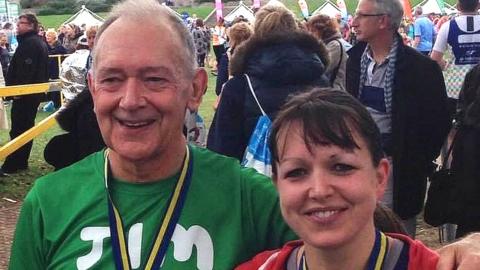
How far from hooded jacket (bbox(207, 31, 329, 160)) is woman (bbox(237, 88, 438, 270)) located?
2451 millimetres

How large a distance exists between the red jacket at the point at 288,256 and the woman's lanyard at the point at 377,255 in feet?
0.16

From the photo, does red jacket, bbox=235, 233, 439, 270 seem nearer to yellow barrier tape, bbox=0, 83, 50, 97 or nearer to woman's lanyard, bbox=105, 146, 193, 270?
woman's lanyard, bbox=105, 146, 193, 270

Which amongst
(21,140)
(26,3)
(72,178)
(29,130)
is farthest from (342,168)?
(26,3)

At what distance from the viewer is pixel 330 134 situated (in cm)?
187

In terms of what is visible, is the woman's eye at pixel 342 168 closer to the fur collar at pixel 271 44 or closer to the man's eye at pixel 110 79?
the man's eye at pixel 110 79

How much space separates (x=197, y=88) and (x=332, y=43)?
4857 mm

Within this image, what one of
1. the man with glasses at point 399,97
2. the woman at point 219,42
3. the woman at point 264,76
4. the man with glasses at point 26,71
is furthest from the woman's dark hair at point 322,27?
the woman at point 219,42

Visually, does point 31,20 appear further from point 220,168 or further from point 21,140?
point 220,168

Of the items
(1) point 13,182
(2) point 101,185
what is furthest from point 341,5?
(2) point 101,185

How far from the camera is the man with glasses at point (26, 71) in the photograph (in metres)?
10.4

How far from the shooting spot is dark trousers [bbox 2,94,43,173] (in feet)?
33.7

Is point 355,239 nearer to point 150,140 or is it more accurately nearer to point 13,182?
point 150,140

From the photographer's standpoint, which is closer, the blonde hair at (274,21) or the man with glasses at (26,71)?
the blonde hair at (274,21)

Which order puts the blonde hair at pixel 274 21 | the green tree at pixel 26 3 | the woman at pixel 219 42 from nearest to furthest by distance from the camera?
the blonde hair at pixel 274 21 < the woman at pixel 219 42 < the green tree at pixel 26 3
